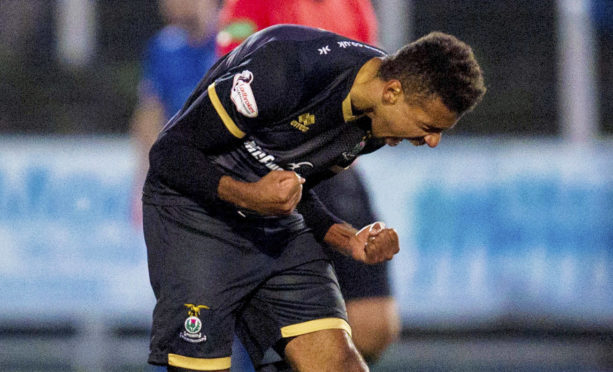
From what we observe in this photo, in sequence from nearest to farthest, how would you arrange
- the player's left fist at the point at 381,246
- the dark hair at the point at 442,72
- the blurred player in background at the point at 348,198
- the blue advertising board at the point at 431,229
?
the dark hair at the point at 442,72
the player's left fist at the point at 381,246
the blurred player in background at the point at 348,198
the blue advertising board at the point at 431,229

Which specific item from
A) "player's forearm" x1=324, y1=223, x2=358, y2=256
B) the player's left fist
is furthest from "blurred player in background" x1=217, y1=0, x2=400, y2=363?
the player's left fist

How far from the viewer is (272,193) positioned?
3.14 m

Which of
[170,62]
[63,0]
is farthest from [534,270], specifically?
[63,0]

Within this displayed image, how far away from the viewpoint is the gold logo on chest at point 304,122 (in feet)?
11.2

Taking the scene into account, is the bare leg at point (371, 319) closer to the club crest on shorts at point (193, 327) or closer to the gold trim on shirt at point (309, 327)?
the gold trim on shirt at point (309, 327)

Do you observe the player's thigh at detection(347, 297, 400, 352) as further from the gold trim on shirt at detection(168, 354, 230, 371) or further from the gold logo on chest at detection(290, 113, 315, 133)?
the gold logo on chest at detection(290, 113, 315, 133)

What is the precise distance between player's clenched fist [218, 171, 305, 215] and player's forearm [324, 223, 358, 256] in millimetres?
576

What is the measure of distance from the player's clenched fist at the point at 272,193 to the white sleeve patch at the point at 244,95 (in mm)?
246

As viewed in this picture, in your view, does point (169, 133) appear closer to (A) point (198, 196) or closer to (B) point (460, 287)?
(A) point (198, 196)

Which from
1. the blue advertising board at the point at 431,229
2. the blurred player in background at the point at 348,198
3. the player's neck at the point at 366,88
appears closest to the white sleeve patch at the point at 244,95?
the player's neck at the point at 366,88

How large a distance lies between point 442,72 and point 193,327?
3.99 ft

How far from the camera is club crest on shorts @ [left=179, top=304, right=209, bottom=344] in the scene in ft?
11.6

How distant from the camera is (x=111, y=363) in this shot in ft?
26.2

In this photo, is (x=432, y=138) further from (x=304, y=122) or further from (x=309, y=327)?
(x=309, y=327)
